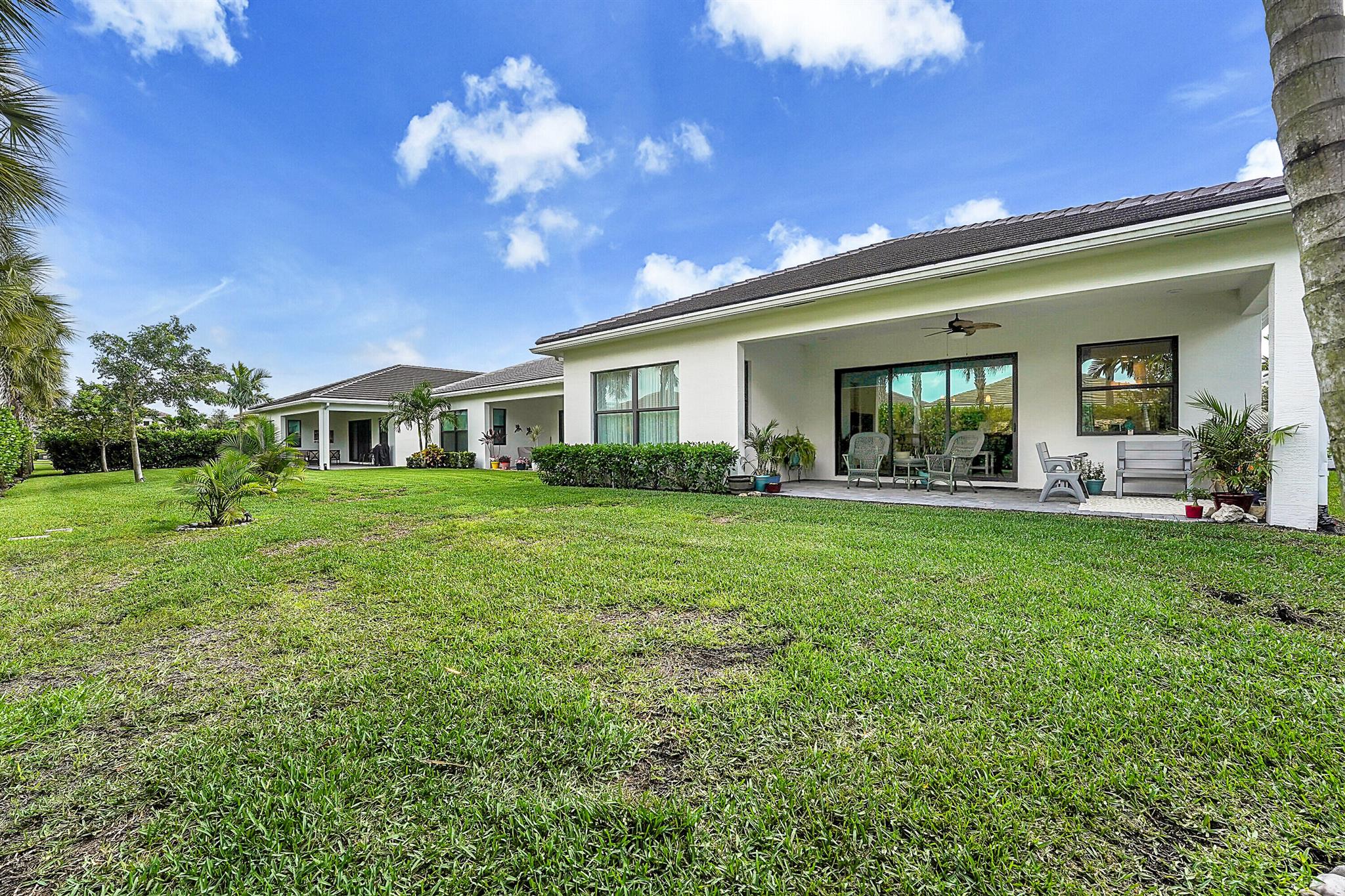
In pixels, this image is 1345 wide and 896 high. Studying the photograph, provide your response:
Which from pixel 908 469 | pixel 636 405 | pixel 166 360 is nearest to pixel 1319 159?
pixel 908 469

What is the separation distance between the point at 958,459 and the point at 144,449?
79.0 ft

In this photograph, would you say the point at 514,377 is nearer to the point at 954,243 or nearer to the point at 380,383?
the point at 380,383

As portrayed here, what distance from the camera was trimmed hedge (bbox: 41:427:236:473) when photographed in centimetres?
1692

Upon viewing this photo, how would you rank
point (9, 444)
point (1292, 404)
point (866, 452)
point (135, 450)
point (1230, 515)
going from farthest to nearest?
point (135, 450), point (9, 444), point (866, 452), point (1230, 515), point (1292, 404)

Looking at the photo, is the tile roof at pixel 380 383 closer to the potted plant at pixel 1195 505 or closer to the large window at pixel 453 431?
the large window at pixel 453 431

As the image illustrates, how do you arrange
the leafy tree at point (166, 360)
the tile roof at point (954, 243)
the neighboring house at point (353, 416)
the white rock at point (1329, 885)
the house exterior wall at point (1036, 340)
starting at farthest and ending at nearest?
the leafy tree at point (166, 360) → the neighboring house at point (353, 416) → the tile roof at point (954, 243) → the house exterior wall at point (1036, 340) → the white rock at point (1329, 885)

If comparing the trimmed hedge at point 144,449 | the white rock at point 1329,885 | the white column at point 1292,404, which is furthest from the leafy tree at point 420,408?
the white rock at point 1329,885

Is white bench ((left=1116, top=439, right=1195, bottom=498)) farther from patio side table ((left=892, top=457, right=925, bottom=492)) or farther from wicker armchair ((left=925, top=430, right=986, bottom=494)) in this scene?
patio side table ((left=892, top=457, right=925, bottom=492))

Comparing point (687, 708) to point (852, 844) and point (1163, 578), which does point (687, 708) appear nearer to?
point (852, 844)

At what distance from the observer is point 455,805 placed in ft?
5.16

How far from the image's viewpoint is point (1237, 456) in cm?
588

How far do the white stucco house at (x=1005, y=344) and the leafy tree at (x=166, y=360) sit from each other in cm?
1607

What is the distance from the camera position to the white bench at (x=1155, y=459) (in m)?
7.07

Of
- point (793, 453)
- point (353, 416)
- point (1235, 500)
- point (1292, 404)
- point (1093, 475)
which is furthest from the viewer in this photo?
point (353, 416)
